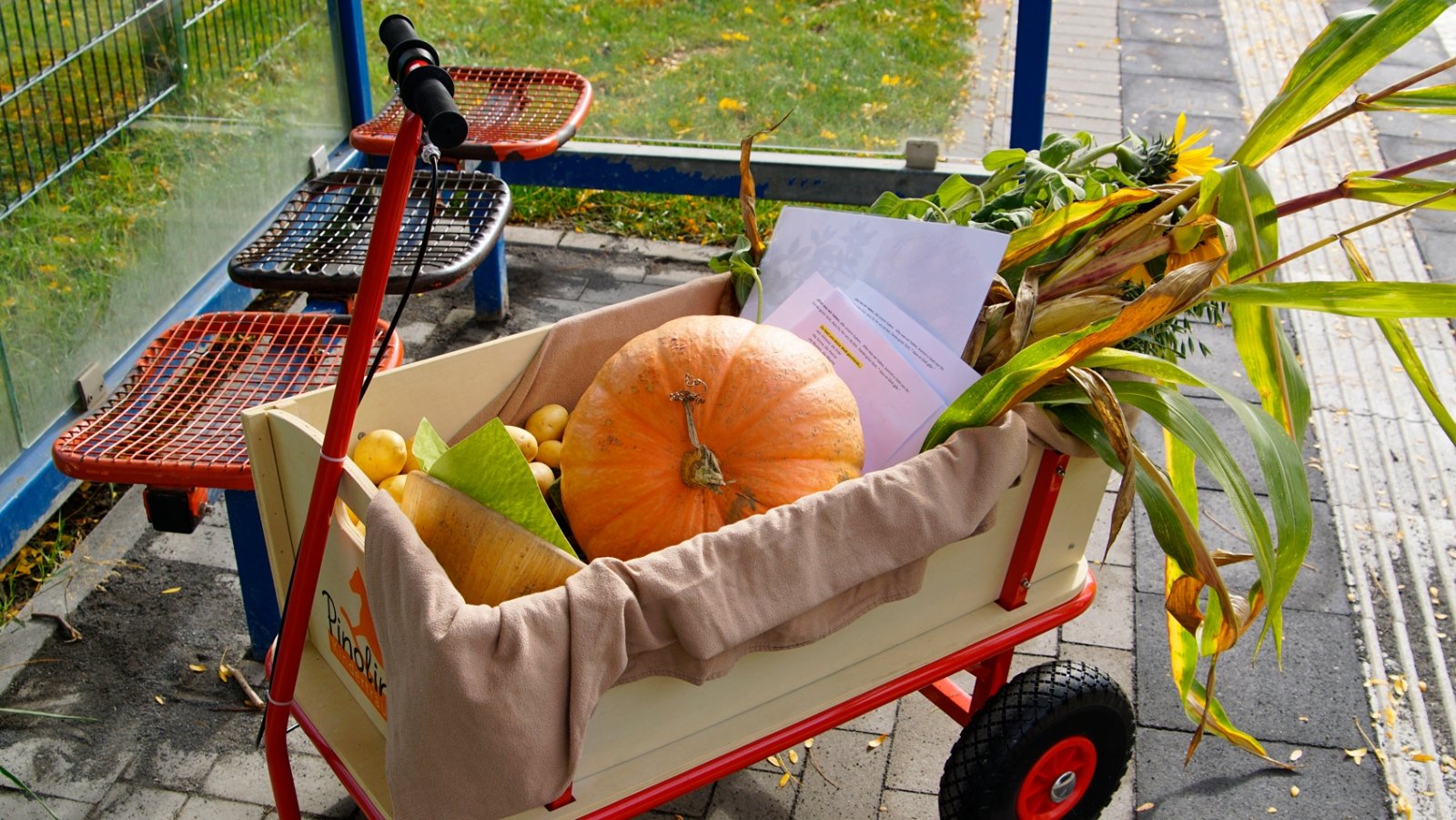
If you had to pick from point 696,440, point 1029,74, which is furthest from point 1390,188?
point 1029,74

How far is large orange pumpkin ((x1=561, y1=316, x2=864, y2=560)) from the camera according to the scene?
174cm

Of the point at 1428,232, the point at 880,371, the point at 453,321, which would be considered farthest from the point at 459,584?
the point at 1428,232

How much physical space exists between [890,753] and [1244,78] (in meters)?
4.52

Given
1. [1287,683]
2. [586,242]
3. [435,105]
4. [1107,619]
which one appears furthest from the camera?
[586,242]

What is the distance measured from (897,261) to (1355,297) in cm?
69

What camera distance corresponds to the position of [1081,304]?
192cm

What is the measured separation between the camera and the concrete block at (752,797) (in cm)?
233

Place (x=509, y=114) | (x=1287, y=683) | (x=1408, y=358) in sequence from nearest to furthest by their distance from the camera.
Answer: (x=1408, y=358) < (x=1287, y=683) < (x=509, y=114)

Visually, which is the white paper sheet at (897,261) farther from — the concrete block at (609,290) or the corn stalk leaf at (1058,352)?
the concrete block at (609,290)

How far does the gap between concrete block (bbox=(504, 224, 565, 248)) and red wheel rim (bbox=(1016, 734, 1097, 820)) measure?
9.33 ft

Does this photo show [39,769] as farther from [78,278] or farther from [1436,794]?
[1436,794]

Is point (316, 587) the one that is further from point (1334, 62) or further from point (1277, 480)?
point (1334, 62)

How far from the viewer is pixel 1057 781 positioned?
2146 millimetres

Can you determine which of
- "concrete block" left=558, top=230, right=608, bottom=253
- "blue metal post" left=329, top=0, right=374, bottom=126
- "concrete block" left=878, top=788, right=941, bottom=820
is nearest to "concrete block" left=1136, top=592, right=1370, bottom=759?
"concrete block" left=878, top=788, right=941, bottom=820
